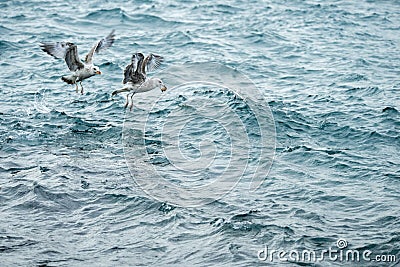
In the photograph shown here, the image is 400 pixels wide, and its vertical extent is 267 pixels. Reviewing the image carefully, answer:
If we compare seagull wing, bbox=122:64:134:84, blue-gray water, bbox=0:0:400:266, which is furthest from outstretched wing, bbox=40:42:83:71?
blue-gray water, bbox=0:0:400:266

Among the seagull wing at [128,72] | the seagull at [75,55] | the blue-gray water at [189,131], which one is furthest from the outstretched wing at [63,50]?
the blue-gray water at [189,131]

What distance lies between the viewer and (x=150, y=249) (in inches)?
415

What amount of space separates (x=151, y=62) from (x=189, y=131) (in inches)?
78.3

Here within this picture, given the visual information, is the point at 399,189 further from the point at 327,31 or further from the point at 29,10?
the point at 29,10

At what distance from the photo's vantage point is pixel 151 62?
15.6m

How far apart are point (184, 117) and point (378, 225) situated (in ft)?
22.6

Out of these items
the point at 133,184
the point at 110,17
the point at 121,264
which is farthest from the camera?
the point at 110,17

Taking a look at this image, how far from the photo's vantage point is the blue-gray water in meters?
10.8

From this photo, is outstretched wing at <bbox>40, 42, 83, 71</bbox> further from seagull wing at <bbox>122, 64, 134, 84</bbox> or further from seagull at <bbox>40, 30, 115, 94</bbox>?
seagull wing at <bbox>122, 64, 134, 84</bbox>

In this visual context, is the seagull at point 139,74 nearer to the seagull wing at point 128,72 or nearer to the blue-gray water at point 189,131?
the seagull wing at point 128,72

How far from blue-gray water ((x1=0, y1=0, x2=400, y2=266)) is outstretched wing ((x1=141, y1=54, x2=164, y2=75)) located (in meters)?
1.63

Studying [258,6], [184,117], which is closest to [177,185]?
[184,117]

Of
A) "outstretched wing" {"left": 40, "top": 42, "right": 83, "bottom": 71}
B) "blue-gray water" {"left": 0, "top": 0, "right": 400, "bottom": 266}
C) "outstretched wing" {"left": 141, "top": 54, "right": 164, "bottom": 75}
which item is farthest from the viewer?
"outstretched wing" {"left": 141, "top": 54, "right": 164, "bottom": 75}

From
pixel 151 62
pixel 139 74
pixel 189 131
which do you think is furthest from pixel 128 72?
pixel 189 131
